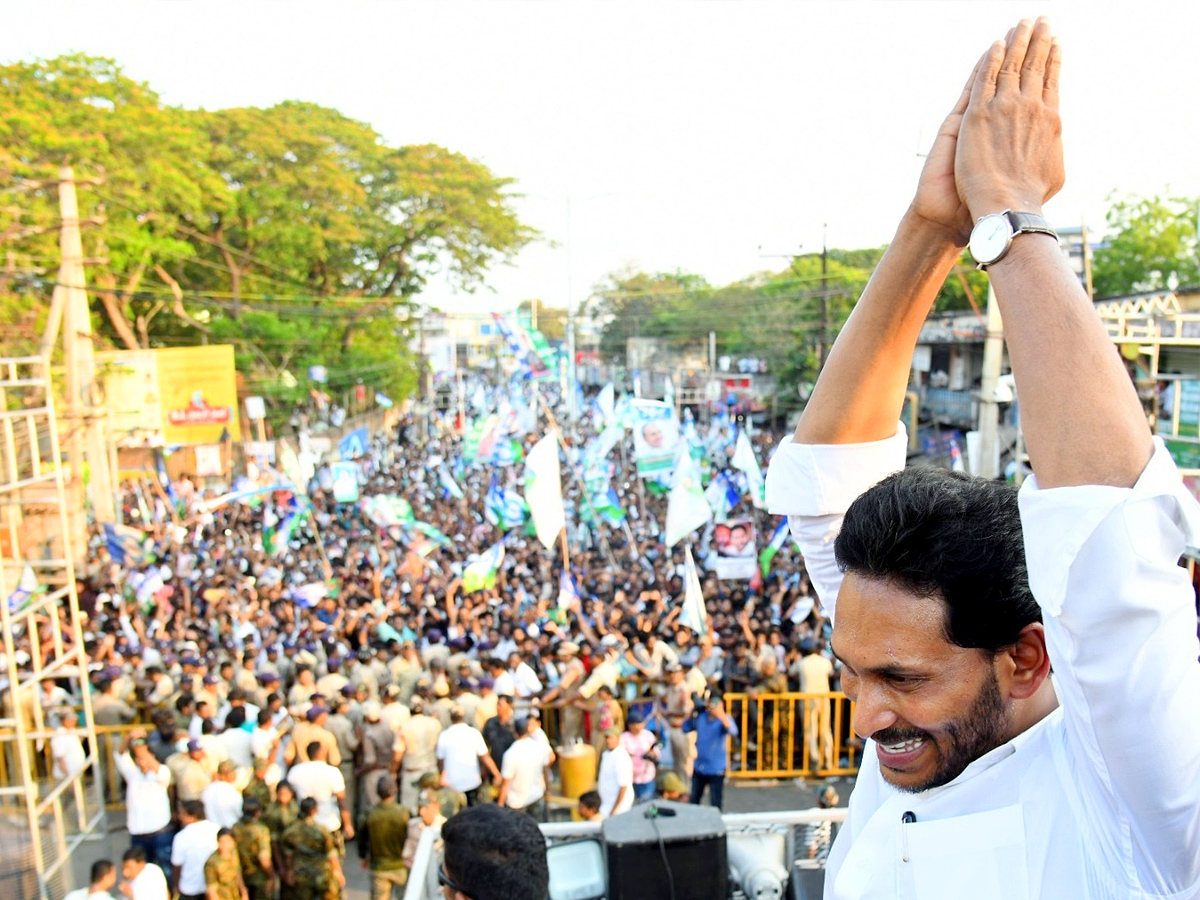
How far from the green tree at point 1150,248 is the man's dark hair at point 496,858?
98.4 feet

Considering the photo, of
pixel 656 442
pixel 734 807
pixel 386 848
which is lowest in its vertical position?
pixel 734 807

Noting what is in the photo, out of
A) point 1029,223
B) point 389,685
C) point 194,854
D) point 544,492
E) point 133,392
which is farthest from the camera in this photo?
point 133,392

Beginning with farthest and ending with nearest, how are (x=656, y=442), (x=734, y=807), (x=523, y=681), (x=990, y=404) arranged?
(x=656, y=442) → (x=990, y=404) → (x=523, y=681) → (x=734, y=807)

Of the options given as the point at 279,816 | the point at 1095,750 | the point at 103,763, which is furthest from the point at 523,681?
the point at 1095,750

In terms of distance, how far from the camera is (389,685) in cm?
765

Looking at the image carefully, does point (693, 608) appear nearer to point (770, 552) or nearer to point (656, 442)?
point (770, 552)

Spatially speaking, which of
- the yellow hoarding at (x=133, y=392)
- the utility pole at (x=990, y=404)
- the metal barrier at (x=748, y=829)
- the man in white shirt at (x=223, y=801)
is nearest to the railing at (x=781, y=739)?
the man in white shirt at (x=223, y=801)

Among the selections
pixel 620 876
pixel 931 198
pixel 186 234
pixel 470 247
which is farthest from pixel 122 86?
pixel 931 198

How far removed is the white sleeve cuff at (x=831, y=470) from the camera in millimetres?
1438

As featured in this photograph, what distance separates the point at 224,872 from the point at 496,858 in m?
3.45

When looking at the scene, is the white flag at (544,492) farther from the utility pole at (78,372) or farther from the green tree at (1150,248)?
the green tree at (1150,248)

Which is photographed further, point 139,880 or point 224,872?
point 224,872

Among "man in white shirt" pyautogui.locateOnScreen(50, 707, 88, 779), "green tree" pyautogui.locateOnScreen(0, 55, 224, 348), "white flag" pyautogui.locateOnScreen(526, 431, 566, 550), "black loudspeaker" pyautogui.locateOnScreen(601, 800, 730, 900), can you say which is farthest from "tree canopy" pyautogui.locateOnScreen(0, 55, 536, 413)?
"black loudspeaker" pyautogui.locateOnScreen(601, 800, 730, 900)

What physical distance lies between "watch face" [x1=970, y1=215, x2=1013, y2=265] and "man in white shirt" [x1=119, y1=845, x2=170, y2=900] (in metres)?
5.55
